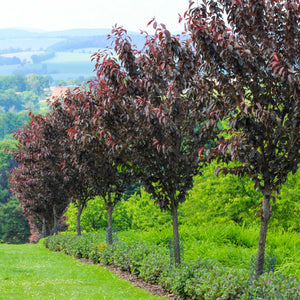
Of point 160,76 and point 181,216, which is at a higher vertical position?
point 160,76

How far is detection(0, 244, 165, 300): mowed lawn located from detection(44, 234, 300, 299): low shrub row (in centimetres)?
52

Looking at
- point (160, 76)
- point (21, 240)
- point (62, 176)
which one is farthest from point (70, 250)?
point (21, 240)

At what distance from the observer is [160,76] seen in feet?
28.7

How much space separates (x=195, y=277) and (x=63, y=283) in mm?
3119

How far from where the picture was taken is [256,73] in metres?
6.37

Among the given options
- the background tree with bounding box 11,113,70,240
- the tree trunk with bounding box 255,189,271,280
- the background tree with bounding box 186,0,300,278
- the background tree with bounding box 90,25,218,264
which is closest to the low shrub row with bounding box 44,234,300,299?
the tree trunk with bounding box 255,189,271,280

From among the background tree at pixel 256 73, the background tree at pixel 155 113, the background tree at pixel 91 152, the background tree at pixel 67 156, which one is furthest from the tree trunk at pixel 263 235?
the background tree at pixel 67 156

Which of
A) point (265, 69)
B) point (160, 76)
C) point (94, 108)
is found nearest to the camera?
point (265, 69)

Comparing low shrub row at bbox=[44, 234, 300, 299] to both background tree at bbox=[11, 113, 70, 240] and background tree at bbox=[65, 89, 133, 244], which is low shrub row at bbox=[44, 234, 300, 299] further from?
background tree at bbox=[11, 113, 70, 240]

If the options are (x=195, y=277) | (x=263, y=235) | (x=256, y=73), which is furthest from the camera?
(x=195, y=277)

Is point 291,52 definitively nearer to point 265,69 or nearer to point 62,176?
point 265,69

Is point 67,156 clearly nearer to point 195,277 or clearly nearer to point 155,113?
point 155,113

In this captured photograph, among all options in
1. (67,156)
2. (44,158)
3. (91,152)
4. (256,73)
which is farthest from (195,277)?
(44,158)

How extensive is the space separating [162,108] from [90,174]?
5.50 metres
